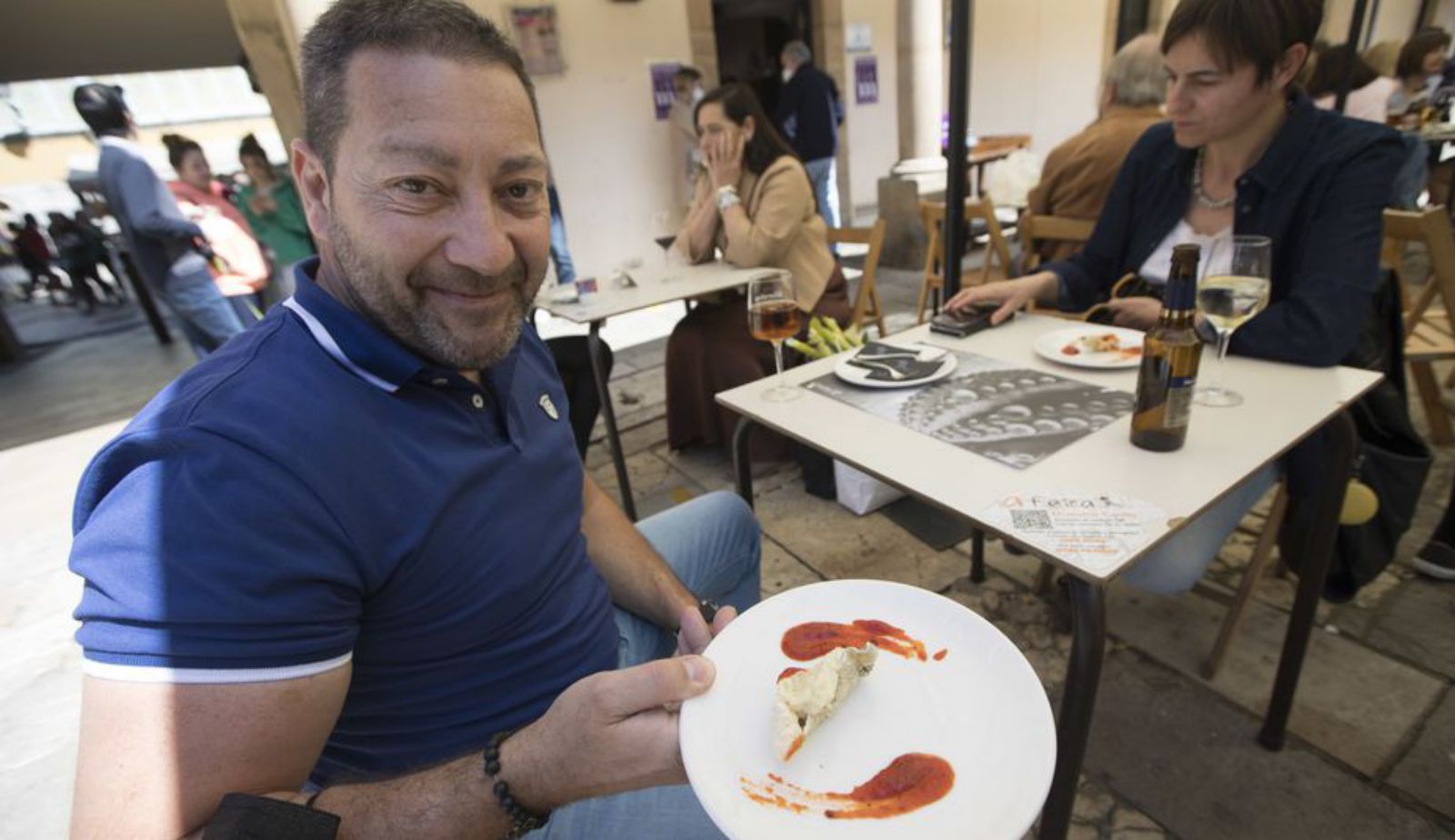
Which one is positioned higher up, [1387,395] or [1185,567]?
[1387,395]

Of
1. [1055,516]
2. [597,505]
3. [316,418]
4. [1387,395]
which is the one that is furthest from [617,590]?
[1387,395]

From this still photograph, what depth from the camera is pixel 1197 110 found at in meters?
1.62

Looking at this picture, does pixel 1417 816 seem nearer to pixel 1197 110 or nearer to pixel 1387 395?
pixel 1387 395

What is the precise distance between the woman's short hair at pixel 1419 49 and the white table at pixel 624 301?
6275 mm

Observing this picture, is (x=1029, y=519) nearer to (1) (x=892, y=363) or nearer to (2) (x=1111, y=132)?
(1) (x=892, y=363)

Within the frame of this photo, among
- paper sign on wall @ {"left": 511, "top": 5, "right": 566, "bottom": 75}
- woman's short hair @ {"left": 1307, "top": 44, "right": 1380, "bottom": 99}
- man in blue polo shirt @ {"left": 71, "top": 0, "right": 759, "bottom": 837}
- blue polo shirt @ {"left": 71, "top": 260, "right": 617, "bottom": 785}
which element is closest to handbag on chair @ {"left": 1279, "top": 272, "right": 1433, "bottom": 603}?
man in blue polo shirt @ {"left": 71, "top": 0, "right": 759, "bottom": 837}

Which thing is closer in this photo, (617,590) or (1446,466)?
(617,590)

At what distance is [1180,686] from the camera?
1.76 metres

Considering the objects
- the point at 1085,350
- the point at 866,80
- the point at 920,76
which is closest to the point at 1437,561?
the point at 1085,350

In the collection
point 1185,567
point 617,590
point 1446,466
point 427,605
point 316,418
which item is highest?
point 316,418

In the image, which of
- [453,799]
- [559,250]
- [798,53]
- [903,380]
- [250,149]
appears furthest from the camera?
[798,53]

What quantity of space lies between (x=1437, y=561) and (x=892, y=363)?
187cm

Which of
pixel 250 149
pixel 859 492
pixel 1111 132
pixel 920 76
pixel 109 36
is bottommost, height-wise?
pixel 859 492

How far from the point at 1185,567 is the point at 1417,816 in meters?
0.66
